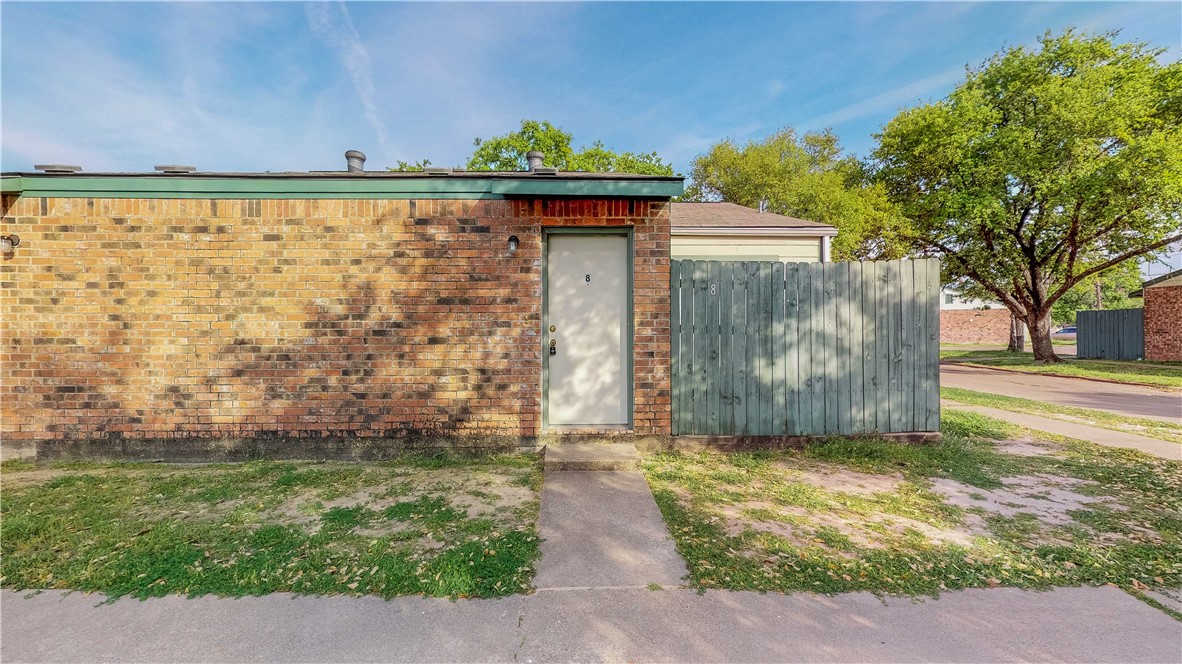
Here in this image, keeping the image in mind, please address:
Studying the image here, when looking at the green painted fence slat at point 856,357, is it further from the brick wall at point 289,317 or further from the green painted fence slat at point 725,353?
the brick wall at point 289,317

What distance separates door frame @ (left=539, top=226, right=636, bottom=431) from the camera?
4.43m

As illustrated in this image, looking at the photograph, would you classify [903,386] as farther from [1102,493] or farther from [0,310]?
[0,310]

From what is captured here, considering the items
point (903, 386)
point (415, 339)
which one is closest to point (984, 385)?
point (903, 386)

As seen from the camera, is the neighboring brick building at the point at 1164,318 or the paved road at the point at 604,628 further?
the neighboring brick building at the point at 1164,318

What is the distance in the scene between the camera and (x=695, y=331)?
4488mm

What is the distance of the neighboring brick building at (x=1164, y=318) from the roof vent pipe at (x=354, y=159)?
23174 mm

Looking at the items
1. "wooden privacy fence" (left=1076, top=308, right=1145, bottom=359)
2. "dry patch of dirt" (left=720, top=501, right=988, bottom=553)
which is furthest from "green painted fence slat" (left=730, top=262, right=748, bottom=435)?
"wooden privacy fence" (left=1076, top=308, right=1145, bottom=359)

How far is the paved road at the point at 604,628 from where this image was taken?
6.14 feet

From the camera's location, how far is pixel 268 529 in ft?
9.36

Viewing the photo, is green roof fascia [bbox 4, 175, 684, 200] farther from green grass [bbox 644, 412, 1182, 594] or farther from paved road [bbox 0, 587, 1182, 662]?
paved road [bbox 0, 587, 1182, 662]

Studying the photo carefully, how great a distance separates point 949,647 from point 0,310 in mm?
7740

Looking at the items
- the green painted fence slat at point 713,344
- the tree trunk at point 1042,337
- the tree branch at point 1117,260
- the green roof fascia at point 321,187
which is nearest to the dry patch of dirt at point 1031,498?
the green painted fence slat at point 713,344

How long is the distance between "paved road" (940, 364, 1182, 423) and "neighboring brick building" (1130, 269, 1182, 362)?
262 inches

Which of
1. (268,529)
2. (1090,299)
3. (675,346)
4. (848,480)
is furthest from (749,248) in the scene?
(1090,299)
